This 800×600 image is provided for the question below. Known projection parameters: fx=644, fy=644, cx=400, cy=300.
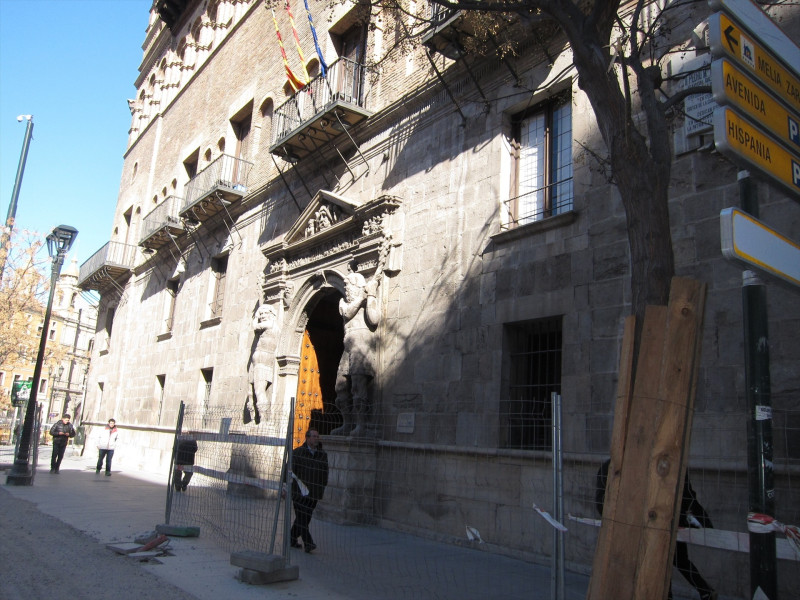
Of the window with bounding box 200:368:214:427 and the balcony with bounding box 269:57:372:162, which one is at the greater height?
the balcony with bounding box 269:57:372:162

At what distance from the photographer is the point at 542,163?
9.59 metres

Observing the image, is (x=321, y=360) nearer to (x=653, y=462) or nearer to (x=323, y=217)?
(x=323, y=217)

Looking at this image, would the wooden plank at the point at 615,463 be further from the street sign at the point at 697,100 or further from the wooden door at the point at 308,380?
the wooden door at the point at 308,380

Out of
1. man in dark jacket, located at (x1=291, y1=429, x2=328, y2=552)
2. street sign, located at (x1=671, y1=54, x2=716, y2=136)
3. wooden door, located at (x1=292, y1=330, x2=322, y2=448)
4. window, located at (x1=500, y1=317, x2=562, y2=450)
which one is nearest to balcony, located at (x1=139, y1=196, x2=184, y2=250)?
→ wooden door, located at (x1=292, y1=330, x2=322, y2=448)

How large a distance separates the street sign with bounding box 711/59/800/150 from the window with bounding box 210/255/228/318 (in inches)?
637

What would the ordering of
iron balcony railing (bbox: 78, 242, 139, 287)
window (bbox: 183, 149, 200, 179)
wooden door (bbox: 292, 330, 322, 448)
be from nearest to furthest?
wooden door (bbox: 292, 330, 322, 448) < window (bbox: 183, 149, 200, 179) < iron balcony railing (bbox: 78, 242, 139, 287)

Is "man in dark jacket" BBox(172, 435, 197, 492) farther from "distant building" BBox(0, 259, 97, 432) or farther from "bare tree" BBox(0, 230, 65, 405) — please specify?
"distant building" BBox(0, 259, 97, 432)

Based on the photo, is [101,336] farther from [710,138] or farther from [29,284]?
[710,138]

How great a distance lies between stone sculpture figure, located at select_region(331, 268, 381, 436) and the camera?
10.8 meters

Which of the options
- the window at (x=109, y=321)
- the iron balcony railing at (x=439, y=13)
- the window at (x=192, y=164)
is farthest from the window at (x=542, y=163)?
the window at (x=109, y=321)

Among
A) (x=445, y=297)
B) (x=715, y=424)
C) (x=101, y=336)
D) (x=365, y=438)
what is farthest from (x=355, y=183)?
(x=101, y=336)

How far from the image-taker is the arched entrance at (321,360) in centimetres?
1384

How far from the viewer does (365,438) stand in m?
10.2

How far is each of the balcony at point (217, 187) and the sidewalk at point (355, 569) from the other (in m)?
9.34
